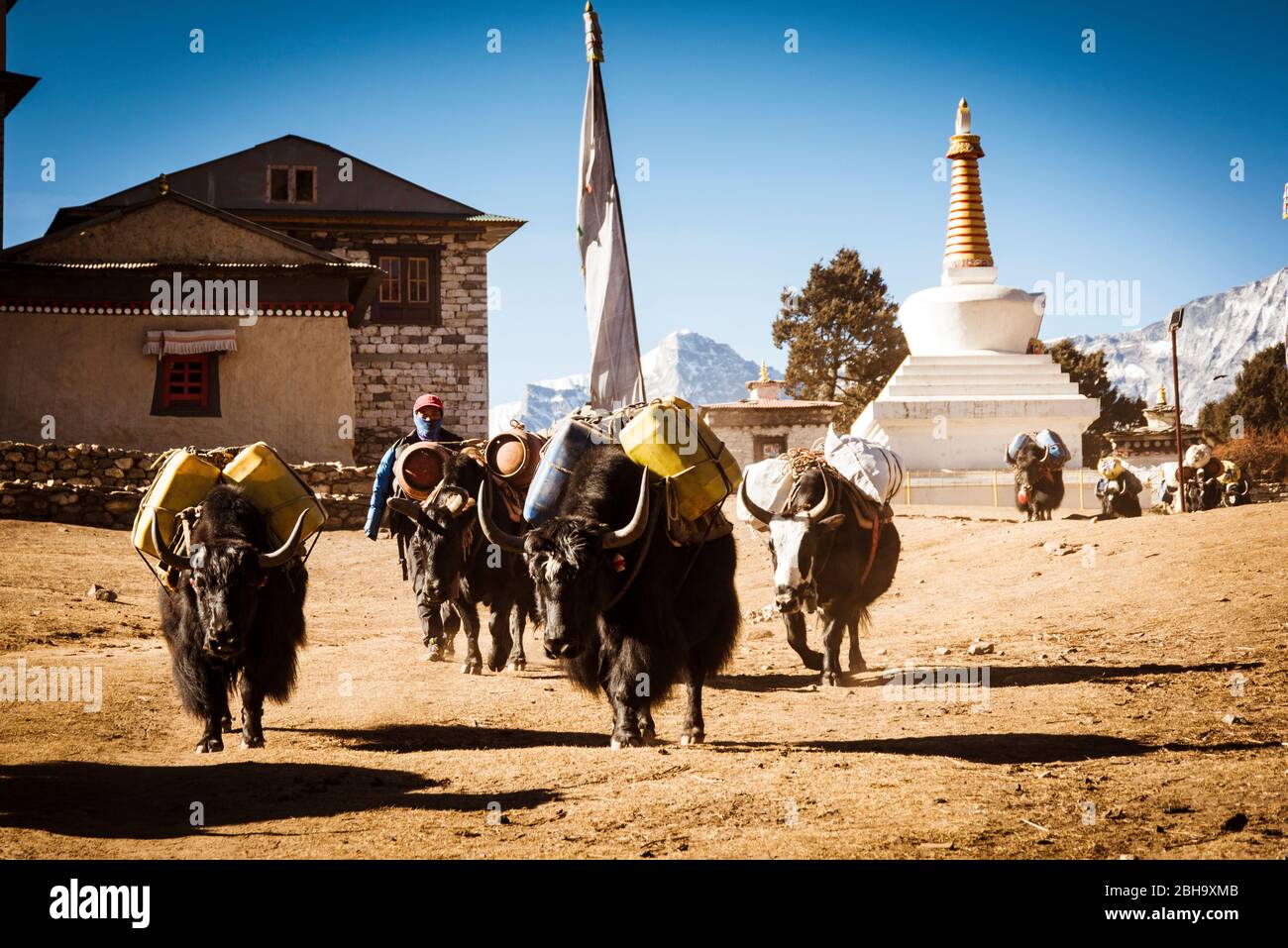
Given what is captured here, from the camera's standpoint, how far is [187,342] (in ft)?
73.2

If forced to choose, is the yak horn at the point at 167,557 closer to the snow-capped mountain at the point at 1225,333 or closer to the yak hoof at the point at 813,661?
the yak hoof at the point at 813,661

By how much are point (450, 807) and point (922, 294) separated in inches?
1143

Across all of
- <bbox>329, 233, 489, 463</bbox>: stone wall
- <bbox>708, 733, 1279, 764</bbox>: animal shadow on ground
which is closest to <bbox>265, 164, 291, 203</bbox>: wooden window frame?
<bbox>329, 233, 489, 463</bbox>: stone wall

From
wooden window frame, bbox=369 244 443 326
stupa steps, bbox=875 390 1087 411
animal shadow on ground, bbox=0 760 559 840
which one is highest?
wooden window frame, bbox=369 244 443 326

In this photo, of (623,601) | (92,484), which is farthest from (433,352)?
(623,601)

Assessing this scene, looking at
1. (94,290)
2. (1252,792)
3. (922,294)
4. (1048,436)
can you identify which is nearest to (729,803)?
(1252,792)

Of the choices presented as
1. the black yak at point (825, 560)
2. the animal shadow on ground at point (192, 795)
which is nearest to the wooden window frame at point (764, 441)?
the black yak at point (825, 560)

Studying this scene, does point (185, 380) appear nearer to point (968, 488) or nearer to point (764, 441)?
point (968, 488)

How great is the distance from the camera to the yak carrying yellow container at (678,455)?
7242 mm

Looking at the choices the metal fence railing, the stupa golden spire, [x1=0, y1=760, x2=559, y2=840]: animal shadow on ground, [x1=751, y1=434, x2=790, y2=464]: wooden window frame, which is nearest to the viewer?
[x1=0, y1=760, x2=559, y2=840]: animal shadow on ground

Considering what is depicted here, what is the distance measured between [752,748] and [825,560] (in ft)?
8.47

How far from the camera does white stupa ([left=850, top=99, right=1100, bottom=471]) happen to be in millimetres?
28812

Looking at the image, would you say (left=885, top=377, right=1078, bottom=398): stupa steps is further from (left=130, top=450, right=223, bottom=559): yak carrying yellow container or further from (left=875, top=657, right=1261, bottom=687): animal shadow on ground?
(left=130, top=450, right=223, bottom=559): yak carrying yellow container

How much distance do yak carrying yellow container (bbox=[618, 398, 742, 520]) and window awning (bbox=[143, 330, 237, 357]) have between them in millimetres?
16787
